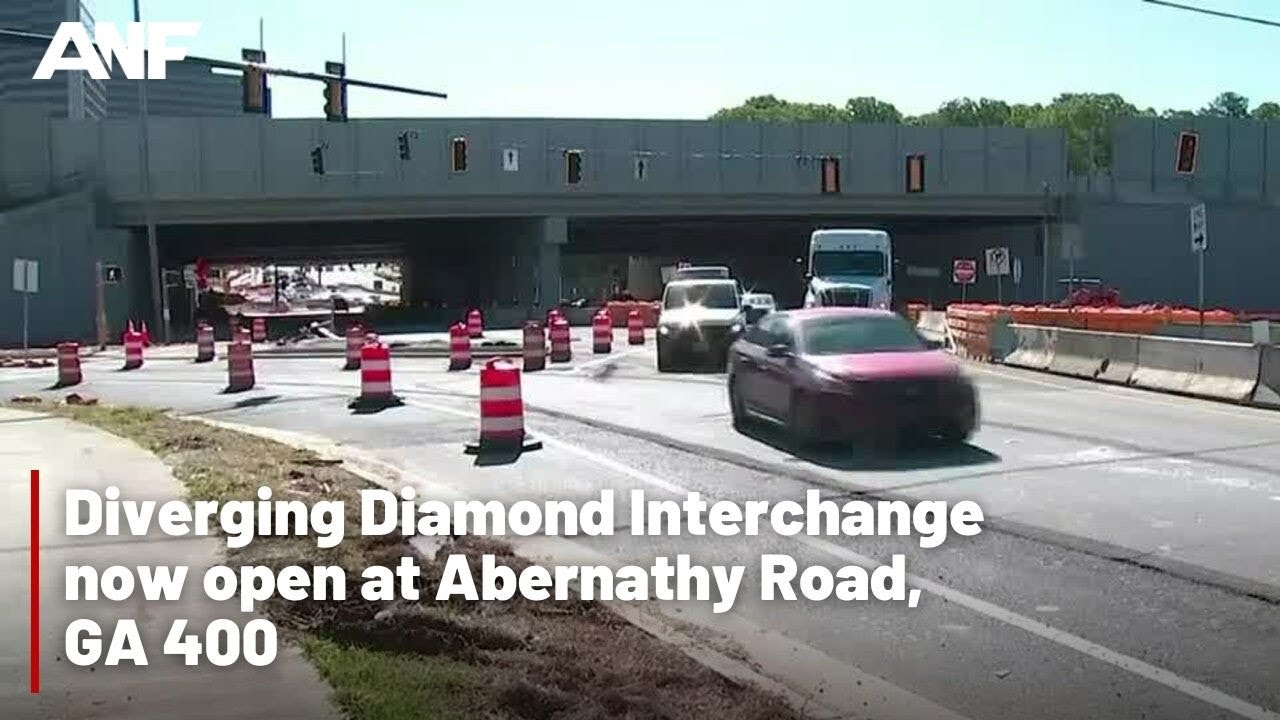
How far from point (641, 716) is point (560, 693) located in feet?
1.33

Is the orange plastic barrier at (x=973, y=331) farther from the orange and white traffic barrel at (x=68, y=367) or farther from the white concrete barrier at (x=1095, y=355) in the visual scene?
the orange and white traffic barrel at (x=68, y=367)

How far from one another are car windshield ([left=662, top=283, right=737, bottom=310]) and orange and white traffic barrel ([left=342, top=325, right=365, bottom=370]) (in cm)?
677

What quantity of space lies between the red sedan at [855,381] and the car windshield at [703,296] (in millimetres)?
13356

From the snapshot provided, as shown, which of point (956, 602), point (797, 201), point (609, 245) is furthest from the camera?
point (609, 245)

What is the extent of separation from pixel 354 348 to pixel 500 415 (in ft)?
56.8

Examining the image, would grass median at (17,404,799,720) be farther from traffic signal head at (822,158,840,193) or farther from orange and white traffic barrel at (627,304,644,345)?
traffic signal head at (822,158,840,193)

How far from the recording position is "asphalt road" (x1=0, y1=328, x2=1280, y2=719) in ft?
22.1

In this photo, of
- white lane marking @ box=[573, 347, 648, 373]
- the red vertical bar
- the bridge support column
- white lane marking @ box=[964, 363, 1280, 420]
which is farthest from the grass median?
the bridge support column

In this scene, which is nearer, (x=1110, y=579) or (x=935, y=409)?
(x=1110, y=579)

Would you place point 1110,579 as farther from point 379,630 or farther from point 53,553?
point 53,553

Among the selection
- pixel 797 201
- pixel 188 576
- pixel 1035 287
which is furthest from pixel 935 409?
pixel 1035 287

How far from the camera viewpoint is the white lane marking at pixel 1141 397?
19141 millimetres

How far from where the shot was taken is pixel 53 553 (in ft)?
30.7

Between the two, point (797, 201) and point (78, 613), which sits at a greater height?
point (797, 201)
